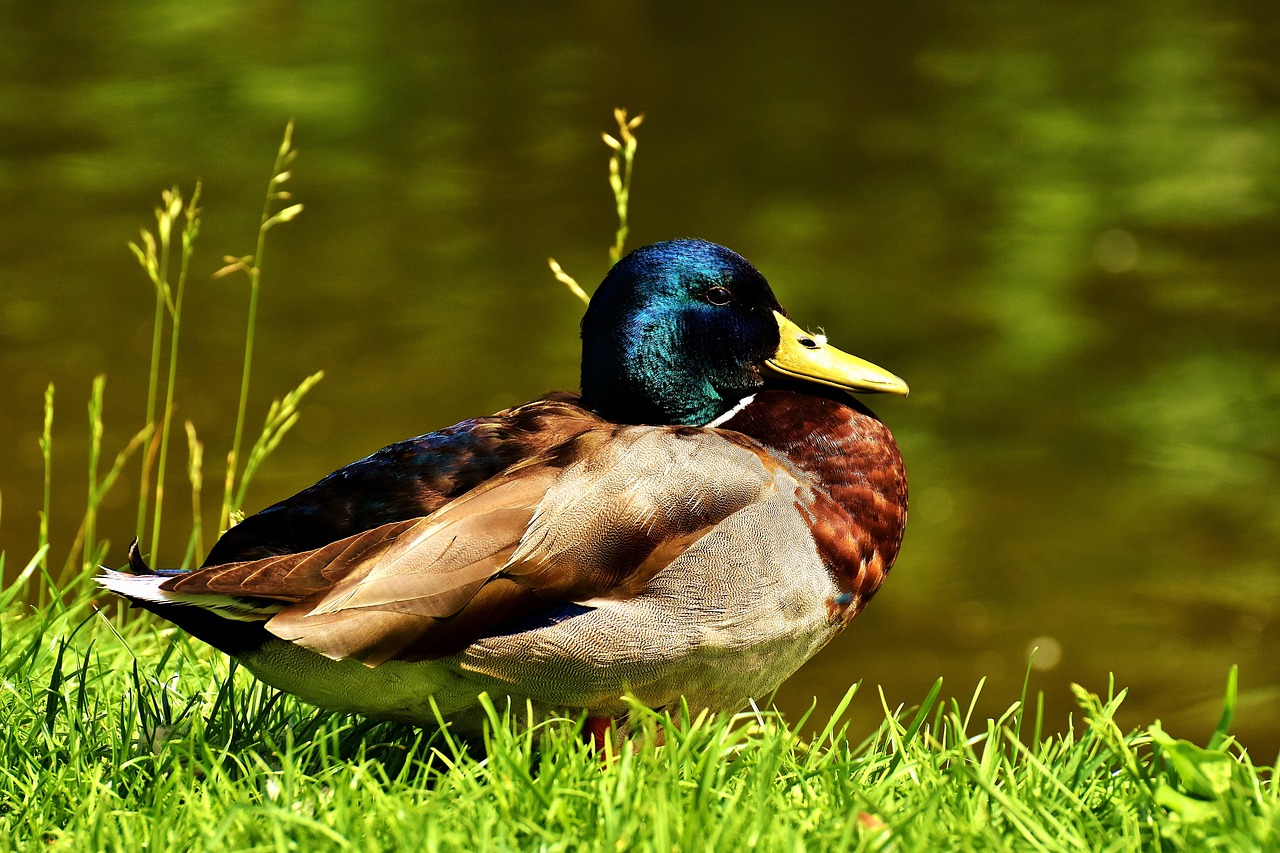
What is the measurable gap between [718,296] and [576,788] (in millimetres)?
1194

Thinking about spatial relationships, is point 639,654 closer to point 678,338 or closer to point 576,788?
point 576,788

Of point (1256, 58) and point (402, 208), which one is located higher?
point (1256, 58)

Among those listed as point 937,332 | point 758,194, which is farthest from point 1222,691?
point 758,194

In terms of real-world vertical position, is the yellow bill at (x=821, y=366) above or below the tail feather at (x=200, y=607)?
above

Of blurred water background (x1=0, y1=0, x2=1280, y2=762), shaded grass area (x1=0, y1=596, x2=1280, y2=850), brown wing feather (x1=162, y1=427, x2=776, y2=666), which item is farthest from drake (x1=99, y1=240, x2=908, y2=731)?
blurred water background (x1=0, y1=0, x2=1280, y2=762)

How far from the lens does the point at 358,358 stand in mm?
7887

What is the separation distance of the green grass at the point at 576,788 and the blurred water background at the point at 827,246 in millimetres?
2958

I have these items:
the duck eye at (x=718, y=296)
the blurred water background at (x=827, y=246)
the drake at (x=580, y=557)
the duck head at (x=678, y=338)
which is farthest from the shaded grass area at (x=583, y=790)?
the blurred water background at (x=827, y=246)

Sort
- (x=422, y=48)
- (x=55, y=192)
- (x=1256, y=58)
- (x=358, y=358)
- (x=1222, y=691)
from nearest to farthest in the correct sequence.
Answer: (x=1222, y=691) → (x=358, y=358) → (x=55, y=192) → (x=1256, y=58) → (x=422, y=48)

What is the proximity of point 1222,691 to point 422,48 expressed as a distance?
8.78 metres

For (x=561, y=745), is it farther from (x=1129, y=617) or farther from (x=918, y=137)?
(x=918, y=137)

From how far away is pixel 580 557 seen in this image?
2656mm

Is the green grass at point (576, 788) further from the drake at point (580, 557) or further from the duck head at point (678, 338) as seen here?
the duck head at point (678, 338)

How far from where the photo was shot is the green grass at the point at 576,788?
2104 millimetres
